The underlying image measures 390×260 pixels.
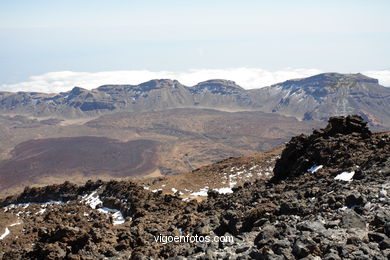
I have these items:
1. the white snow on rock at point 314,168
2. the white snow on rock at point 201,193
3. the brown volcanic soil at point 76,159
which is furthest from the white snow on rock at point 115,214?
the brown volcanic soil at point 76,159

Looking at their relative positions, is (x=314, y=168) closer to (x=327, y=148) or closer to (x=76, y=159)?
(x=327, y=148)

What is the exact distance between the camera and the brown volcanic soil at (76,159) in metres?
113

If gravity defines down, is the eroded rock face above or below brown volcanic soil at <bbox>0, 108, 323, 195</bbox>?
above

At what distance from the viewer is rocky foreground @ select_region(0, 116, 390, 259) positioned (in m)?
10.1

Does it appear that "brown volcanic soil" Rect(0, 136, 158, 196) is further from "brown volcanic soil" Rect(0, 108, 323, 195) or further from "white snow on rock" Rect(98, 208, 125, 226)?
"white snow on rock" Rect(98, 208, 125, 226)

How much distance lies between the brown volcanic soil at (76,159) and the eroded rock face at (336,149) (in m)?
89.0

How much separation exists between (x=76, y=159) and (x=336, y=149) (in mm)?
125757

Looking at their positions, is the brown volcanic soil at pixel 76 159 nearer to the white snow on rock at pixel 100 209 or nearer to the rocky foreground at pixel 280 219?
the white snow on rock at pixel 100 209

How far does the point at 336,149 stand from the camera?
2134 centimetres

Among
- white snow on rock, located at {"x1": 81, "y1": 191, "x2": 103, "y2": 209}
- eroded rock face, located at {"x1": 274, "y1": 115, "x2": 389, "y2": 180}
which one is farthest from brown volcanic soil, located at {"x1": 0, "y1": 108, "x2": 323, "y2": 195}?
eroded rock face, located at {"x1": 274, "y1": 115, "x2": 389, "y2": 180}

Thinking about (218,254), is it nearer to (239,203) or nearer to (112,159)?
(239,203)

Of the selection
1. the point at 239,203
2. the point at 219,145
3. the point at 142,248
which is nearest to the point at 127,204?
the point at 239,203

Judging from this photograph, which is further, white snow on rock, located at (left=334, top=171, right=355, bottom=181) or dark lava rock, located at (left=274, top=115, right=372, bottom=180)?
dark lava rock, located at (left=274, top=115, right=372, bottom=180)

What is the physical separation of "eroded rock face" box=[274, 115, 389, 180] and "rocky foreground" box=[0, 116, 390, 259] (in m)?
0.06
